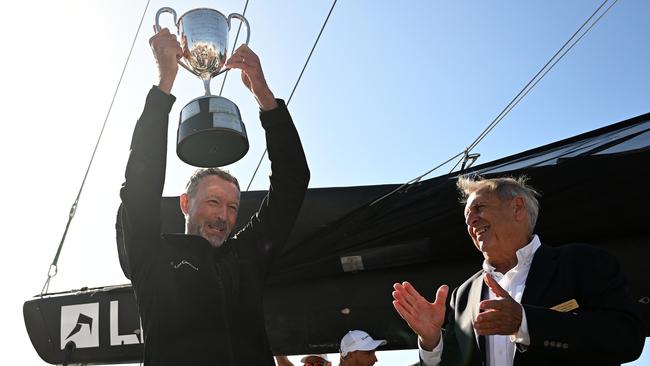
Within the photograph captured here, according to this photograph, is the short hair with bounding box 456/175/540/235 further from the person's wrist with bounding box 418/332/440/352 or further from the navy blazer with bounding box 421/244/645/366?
the person's wrist with bounding box 418/332/440/352

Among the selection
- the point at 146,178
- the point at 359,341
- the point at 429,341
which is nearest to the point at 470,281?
the point at 429,341

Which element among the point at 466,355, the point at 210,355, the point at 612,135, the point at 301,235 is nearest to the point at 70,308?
the point at 301,235

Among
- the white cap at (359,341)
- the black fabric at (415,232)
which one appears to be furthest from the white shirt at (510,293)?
the white cap at (359,341)

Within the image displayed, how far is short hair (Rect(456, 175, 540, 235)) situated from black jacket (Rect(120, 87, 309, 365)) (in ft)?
2.20

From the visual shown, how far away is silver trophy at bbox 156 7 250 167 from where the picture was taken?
2979 millimetres

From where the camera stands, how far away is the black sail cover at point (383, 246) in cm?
310

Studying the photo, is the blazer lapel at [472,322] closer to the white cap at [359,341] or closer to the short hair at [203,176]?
the white cap at [359,341]

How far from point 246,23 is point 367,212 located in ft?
3.08

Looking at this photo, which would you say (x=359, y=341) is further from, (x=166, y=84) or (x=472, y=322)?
(x=166, y=84)

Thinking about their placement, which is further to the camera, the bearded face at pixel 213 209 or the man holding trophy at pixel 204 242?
the bearded face at pixel 213 209

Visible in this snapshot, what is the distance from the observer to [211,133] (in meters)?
2.98

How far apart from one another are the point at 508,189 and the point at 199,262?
1.23m

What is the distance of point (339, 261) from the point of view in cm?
331

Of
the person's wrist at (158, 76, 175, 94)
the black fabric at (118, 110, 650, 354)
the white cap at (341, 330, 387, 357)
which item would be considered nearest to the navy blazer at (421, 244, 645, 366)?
the black fabric at (118, 110, 650, 354)
